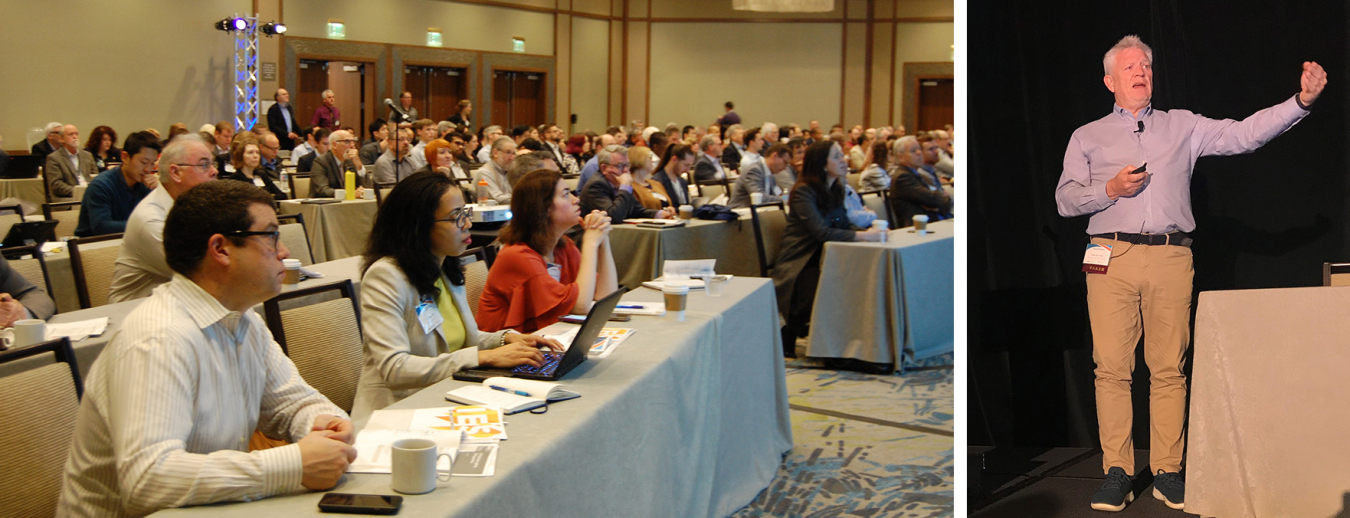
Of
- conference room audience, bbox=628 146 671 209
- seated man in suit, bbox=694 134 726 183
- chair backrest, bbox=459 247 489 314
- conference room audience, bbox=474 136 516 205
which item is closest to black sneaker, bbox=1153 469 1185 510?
chair backrest, bbox=459 247 489 314

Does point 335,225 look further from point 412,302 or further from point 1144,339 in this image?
point 1144,339

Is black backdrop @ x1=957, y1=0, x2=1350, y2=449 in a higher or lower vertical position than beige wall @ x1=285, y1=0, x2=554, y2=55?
lower

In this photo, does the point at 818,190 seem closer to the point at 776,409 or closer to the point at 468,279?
the point at 776,409

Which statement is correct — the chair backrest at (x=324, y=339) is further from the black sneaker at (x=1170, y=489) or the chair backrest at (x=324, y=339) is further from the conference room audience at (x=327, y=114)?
the conference room audience at (x=327, y=114)

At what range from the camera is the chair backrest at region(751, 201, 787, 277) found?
5.82 metres

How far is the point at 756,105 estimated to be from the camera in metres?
19.0

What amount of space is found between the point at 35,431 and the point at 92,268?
7.15ft

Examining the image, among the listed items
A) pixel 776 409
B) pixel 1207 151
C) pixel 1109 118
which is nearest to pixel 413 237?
pixel 776 409

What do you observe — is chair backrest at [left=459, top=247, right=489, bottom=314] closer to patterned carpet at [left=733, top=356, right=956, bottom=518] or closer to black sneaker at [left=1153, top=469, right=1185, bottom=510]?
patterned carpet at [left=733, top=356, right=956, bottom=518]

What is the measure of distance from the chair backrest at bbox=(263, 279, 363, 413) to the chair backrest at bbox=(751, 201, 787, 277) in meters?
3.29

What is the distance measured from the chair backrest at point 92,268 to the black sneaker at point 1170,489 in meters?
3.63

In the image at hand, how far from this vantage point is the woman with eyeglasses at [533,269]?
309 centimetres

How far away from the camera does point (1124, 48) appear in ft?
10.4

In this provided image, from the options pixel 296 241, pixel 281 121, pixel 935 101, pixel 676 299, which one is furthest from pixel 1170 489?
pixel 935 101
